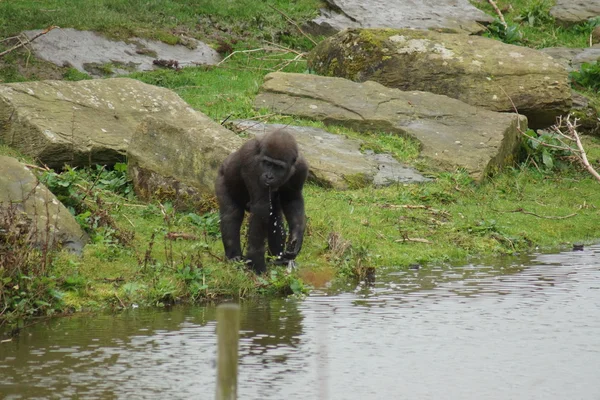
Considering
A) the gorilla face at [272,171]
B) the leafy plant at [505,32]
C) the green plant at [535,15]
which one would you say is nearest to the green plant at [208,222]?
the gorilla face at [272,171]

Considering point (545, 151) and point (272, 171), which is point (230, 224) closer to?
point (272, 171)

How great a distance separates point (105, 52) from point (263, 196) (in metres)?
10.1

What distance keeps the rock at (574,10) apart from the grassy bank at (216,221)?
22.7 feet

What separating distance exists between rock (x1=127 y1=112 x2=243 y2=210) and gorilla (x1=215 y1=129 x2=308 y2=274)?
160 centimetres

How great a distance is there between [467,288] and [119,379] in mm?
4123

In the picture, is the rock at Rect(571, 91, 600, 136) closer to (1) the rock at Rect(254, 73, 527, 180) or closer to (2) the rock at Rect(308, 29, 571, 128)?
(2) the rock at Rect(308, 29, 571, 128)

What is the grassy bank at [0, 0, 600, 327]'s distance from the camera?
27.7 ft

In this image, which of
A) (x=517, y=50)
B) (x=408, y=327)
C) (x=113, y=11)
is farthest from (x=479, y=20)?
(x=408, y=327)

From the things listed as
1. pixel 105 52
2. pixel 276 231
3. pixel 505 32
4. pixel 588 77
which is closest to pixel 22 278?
pixel 276 231

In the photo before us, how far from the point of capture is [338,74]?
56.1 feet

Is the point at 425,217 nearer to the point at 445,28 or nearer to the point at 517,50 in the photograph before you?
the point at 517,50

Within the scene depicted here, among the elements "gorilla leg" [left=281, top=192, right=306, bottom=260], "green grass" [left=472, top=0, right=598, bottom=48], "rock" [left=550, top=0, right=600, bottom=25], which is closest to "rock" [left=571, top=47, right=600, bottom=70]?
"green grass" [left=472, top=0, right=598, bottom=48]

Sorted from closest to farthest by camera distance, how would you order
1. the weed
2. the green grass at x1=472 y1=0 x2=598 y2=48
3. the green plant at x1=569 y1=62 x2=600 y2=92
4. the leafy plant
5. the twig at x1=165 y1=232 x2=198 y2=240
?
the weed
the twig at x1=165 y1=232 x2=198 y2=240
the green plant at x1=569 y1=62 x2=600 y2=92
the leafy plant
the green grass at x1=472 y1=0 x2=598 y2=48

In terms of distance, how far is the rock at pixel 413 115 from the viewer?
14484 millimetres
